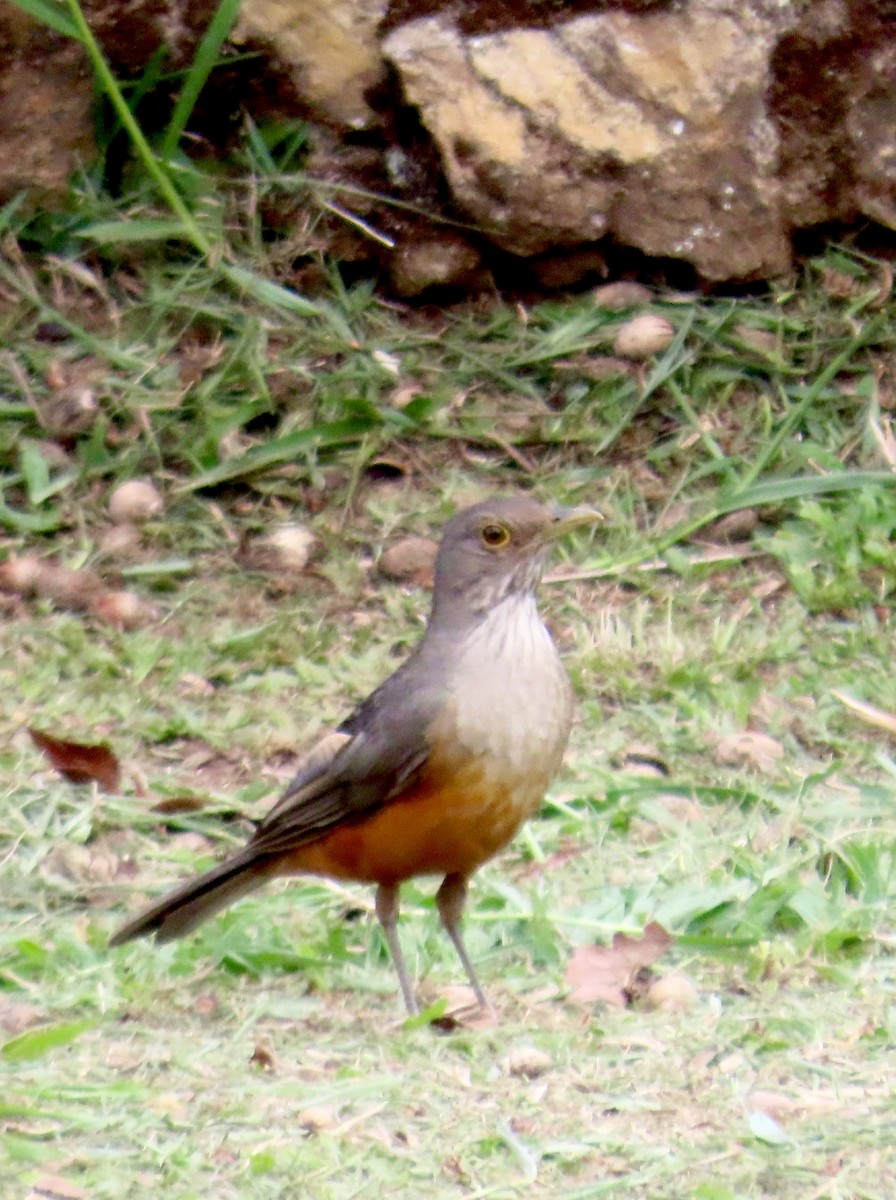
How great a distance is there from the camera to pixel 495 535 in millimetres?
5879

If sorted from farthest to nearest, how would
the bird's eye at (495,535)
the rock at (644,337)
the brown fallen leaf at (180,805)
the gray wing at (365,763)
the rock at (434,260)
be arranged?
the rock at (434,260), the rock at (644,337), the brown fallen leaf at (180,805), the bird's eye at (495,535), the gray wing at (365,763)

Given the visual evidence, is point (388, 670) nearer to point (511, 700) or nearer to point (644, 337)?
point (644, 337)

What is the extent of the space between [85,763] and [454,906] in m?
1.74

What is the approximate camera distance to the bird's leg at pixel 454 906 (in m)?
5.71

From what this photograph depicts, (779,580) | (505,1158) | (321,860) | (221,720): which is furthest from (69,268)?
(505,1158)

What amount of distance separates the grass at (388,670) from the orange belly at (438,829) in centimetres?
35

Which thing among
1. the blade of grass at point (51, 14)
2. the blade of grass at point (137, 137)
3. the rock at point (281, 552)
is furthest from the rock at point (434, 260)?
the blade of grass at point (51, 14)

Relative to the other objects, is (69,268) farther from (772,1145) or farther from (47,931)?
(772,1145)

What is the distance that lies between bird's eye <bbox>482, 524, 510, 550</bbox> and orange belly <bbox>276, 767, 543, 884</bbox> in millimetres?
780

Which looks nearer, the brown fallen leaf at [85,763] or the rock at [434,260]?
the brown fallen leaf at [85,763]

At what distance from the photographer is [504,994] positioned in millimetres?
5621

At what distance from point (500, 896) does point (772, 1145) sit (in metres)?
1.74

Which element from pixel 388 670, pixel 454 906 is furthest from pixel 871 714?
pixel 454 906

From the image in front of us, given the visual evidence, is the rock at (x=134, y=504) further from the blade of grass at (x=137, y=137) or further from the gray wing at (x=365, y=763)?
the gray wing at (x=365, y=763)
